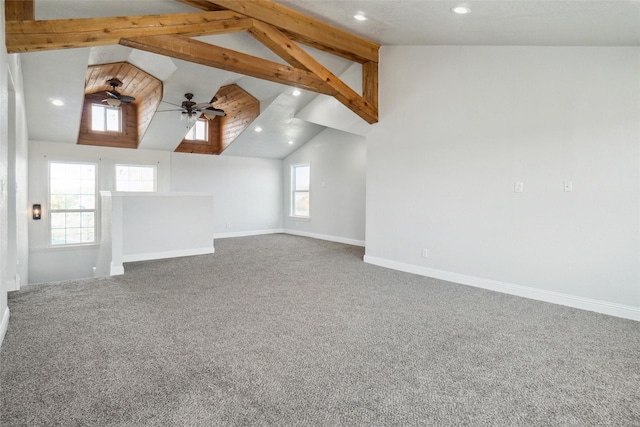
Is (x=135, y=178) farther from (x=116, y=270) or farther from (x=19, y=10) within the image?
(x=19, y=10)

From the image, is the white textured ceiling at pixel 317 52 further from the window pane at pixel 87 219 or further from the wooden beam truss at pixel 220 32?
the window pane at pixel 87 219

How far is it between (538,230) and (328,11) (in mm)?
3352

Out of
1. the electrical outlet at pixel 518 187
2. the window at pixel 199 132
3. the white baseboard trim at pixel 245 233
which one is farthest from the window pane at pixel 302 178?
the electrical outlet at pixel 518 187

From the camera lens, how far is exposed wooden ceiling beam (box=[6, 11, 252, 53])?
111 inches

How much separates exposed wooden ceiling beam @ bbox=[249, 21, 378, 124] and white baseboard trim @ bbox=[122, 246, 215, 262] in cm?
374

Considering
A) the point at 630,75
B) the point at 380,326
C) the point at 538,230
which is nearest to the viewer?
the point at 380,326

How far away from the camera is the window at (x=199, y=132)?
858cm

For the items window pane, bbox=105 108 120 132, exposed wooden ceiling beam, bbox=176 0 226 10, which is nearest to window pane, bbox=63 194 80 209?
window pane, bbox=105 108 120 132

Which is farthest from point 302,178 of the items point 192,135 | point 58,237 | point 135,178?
point 58,237

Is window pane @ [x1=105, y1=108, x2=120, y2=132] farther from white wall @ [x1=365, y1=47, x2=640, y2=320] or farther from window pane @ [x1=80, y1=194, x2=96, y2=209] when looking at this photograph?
white wall @ [x1=365, y1=47, x2=640, y2=320]

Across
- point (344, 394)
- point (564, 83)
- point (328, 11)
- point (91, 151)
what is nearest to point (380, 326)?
point (344, 394)

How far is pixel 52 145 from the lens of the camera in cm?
693

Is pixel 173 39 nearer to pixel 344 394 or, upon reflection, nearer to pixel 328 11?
pixel 328 11

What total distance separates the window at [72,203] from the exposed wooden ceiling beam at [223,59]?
5189mm
